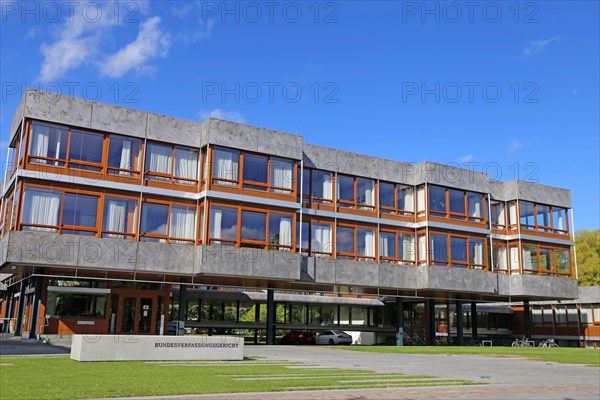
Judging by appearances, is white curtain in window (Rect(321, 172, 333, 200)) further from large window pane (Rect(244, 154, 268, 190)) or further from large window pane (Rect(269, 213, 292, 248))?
large window pane (Rect(244, 154, 268, 190))

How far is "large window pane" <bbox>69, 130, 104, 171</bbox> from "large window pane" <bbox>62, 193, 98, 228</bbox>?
1.48 metres

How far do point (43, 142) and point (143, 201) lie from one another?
5.22 m

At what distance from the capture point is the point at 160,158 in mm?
31203

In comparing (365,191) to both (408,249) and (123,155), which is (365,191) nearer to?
(408,249)

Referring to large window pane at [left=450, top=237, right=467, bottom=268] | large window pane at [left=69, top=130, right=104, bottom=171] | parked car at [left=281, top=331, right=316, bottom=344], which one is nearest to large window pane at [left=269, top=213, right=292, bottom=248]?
large window pane at [left=69, top=130, right=104, bottom=171]

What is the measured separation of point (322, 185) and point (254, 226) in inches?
240

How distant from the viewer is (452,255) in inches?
1533

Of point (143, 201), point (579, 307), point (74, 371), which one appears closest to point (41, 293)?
point (143, 201)

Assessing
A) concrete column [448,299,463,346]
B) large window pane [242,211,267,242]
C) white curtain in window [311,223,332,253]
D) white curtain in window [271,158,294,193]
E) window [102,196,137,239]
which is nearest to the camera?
window [102,196,137,239]

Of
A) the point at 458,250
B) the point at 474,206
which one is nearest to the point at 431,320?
the point at 458,250

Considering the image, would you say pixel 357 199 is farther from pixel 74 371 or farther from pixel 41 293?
pixel 74 371

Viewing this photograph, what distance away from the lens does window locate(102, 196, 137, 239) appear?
29203 millimetres

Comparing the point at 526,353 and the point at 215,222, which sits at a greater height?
the point at 215,222

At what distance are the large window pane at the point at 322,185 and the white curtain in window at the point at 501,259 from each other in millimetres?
14079
